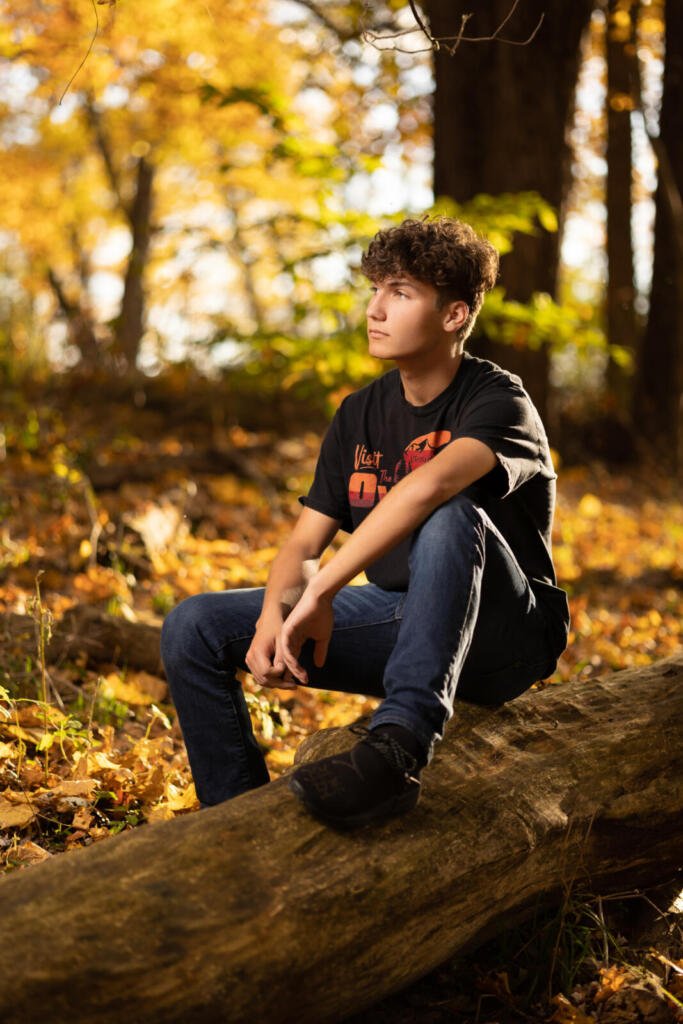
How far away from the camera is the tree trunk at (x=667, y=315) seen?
10391 mm

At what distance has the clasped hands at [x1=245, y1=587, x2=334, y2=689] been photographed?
2672mm

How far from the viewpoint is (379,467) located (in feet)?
10.2

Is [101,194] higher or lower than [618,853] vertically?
higher

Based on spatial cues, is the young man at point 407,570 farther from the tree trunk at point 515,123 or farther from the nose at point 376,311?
the tree trunk at point 515,123

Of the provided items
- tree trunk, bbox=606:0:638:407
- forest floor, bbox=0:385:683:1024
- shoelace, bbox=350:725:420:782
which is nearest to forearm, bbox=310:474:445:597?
shoelace, bbox=350:725:420:782

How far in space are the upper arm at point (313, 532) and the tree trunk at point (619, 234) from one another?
885 cm

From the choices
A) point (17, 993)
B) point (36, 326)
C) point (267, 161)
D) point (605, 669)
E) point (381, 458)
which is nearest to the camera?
point (17, 993)

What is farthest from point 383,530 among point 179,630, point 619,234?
point 619,234

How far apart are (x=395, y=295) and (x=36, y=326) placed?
7.17 meters

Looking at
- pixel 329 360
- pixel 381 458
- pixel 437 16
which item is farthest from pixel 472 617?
pixel 437 16

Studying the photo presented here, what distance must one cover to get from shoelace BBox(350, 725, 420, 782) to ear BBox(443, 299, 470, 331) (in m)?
1.28

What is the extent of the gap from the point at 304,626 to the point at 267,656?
0.14m

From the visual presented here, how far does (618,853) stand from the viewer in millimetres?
2871

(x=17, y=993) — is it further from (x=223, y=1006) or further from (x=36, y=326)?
(x=36, y=326)
